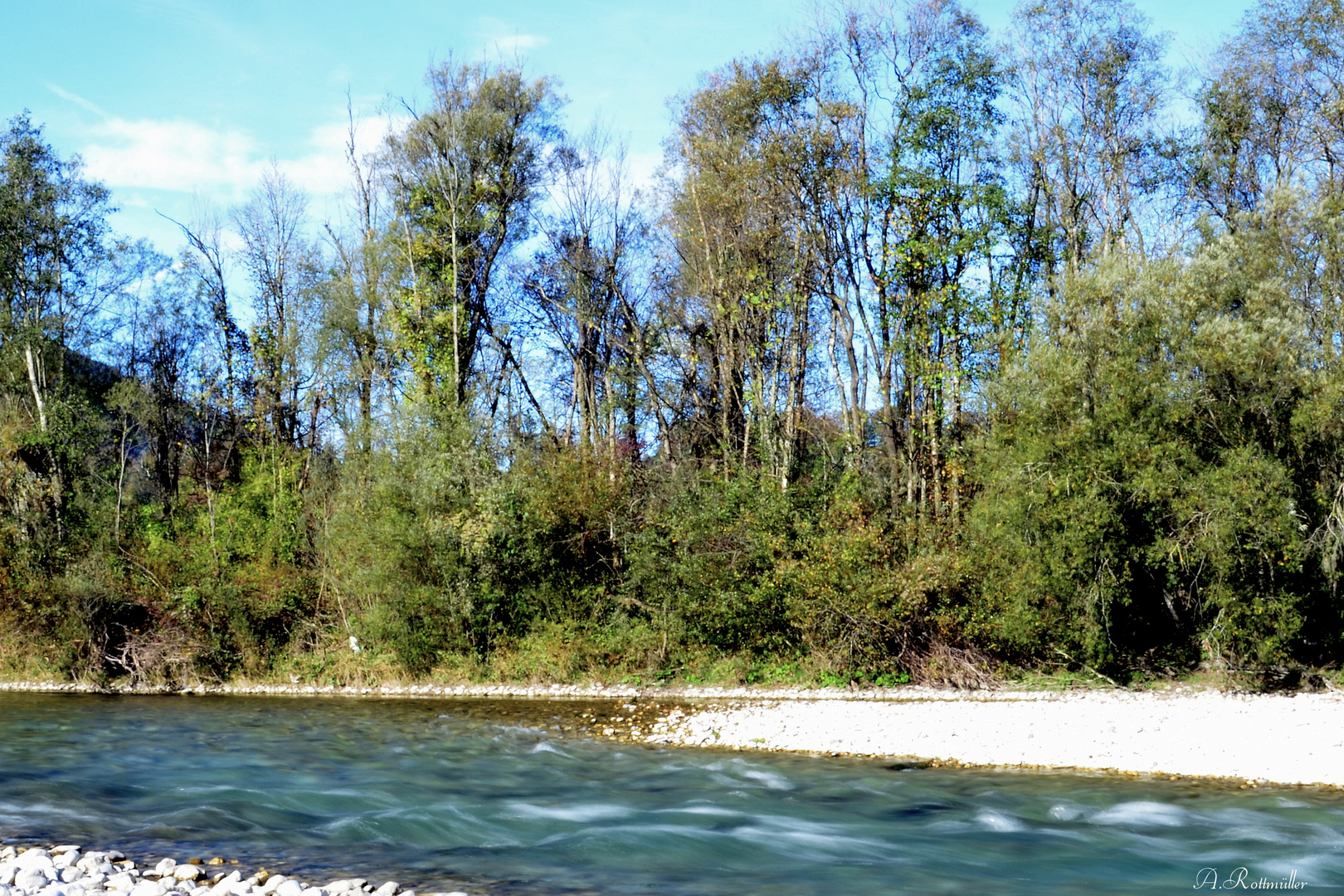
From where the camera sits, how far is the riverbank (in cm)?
1442

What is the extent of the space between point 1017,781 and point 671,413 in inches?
884

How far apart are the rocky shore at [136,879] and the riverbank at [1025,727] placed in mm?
9277

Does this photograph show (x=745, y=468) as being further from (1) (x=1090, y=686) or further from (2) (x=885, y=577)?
(1) (x=1090, y=686)

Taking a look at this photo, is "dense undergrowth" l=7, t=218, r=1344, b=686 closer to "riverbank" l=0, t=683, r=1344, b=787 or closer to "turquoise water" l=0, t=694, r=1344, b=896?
"riverbank" l=0, t=683, r=1344, b=787

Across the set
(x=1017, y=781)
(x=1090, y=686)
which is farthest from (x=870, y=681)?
(x=1017, y=781)

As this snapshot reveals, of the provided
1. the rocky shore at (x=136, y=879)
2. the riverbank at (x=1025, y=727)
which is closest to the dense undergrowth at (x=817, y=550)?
the riverbank at (x=1025, y=727)

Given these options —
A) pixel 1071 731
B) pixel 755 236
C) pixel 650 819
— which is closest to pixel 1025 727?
pixel 1071 731

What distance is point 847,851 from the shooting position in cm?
1112

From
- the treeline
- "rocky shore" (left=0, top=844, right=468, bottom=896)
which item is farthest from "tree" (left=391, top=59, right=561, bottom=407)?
"rocky shore" (left=0, top=844, right=468, bottom=896)

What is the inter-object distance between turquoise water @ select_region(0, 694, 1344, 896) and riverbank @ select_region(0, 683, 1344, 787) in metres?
0.82

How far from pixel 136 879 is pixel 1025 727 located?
13.3 metres

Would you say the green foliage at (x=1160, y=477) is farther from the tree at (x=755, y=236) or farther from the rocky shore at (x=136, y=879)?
the rocky shore at (x=136, y=879)

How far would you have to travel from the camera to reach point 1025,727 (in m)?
16.9

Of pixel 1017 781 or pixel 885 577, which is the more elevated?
pixel 885 577
